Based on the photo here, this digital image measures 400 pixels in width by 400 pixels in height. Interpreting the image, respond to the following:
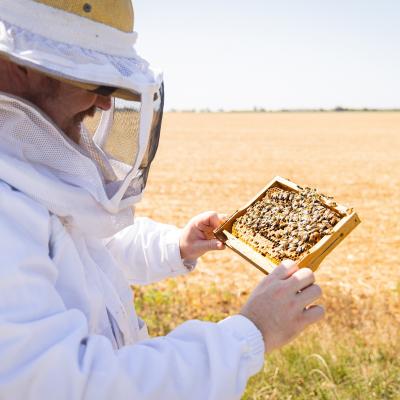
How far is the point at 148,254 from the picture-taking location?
256cm

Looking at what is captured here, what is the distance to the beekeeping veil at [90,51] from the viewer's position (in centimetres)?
151

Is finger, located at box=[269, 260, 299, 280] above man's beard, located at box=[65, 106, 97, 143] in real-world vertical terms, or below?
below

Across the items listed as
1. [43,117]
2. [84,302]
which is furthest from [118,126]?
[84,302]

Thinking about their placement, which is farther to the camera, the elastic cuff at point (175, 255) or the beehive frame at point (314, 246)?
the elastic cuff at point (175, 255)

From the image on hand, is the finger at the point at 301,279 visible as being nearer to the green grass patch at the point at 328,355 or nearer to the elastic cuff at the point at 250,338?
the elastic cuff at the point at 250,338

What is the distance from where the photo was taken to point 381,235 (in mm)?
12305

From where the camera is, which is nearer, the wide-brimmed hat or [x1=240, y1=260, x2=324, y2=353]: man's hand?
the wide-brimmed hat

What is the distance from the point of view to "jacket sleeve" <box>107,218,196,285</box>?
256cm

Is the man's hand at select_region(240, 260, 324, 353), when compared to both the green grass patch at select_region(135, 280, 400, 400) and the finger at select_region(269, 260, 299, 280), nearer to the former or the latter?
the finger at select_region(269, 260, 299, 280)

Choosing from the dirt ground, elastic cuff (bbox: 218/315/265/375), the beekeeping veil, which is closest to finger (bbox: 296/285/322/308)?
elastic cuff (bbox: 218/315/265/375)

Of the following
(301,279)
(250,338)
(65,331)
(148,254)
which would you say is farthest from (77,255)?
(148,254)

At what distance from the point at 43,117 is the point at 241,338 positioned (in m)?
0.86

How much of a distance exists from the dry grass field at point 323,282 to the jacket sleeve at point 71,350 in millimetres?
2254

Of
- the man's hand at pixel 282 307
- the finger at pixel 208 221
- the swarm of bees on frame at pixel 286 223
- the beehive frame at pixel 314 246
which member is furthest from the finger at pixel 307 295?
the finger at pixel 208 221
